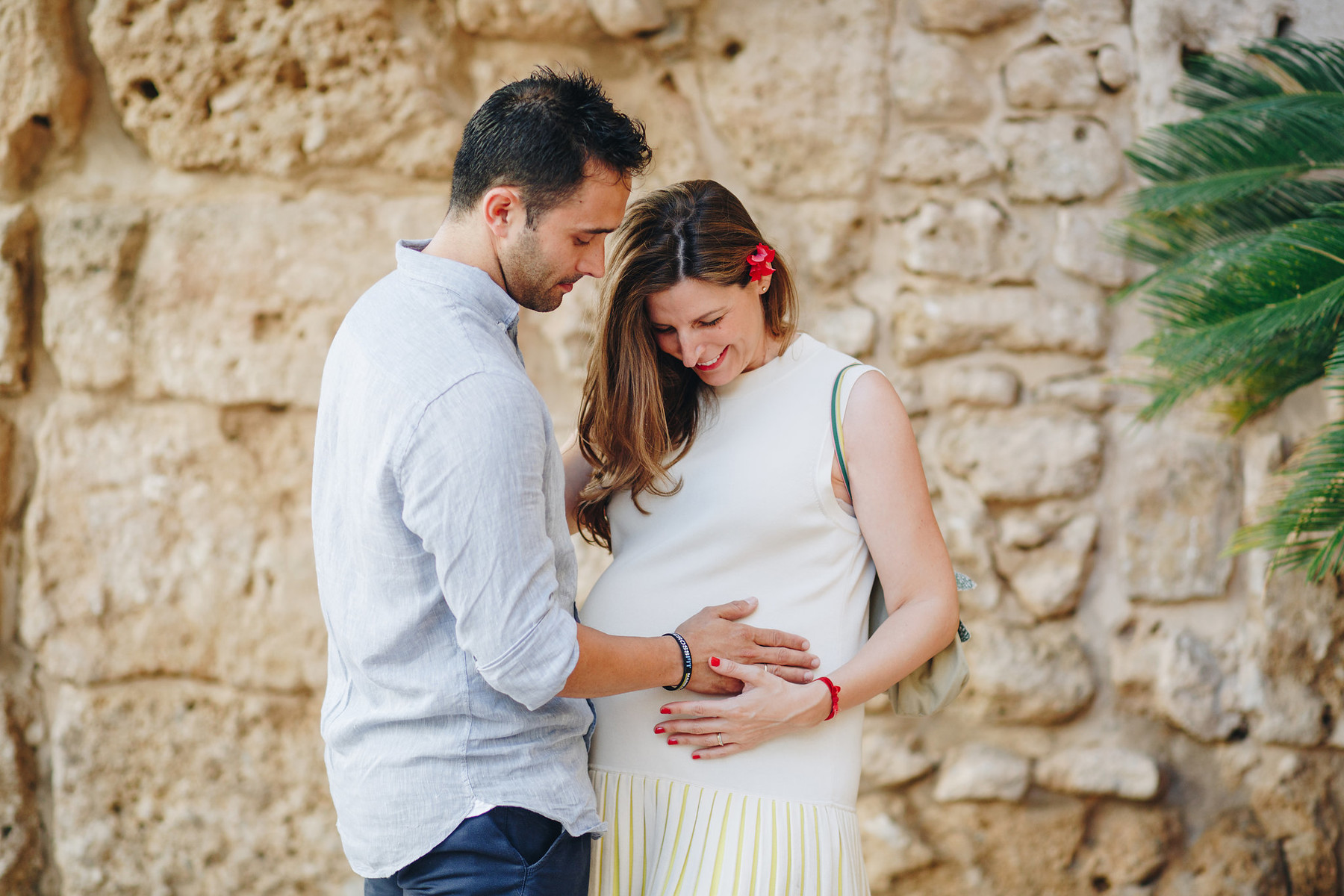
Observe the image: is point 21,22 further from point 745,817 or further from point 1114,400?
point 1114,400

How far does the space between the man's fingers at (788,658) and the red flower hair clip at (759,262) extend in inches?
22.8

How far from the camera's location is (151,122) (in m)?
2.48

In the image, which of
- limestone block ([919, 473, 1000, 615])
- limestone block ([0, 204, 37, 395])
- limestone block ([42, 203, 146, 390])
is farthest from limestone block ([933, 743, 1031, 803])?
limestone block ([0, 204, 37, 395])

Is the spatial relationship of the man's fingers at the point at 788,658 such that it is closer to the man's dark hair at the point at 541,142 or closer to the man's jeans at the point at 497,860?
the man's jeans at the point at 497,860

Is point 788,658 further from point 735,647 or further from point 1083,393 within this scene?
point 1083,393

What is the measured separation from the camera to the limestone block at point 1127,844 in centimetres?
226

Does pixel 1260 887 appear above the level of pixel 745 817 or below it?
below

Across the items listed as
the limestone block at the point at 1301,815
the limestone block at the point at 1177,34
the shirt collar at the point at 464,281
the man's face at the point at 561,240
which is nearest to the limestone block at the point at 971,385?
the limestone block at the point at 1177,34

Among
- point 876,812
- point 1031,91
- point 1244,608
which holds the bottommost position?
point 876,812

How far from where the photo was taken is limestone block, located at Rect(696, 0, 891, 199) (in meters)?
2.34

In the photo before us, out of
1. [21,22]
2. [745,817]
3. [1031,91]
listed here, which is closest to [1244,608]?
[1031,91]

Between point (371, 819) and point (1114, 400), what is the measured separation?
177 centimetres

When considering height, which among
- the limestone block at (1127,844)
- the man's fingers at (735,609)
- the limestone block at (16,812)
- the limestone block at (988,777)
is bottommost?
the limestone block at (16,812)

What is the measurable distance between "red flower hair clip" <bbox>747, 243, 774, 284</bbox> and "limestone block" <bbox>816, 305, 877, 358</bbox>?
716mm
